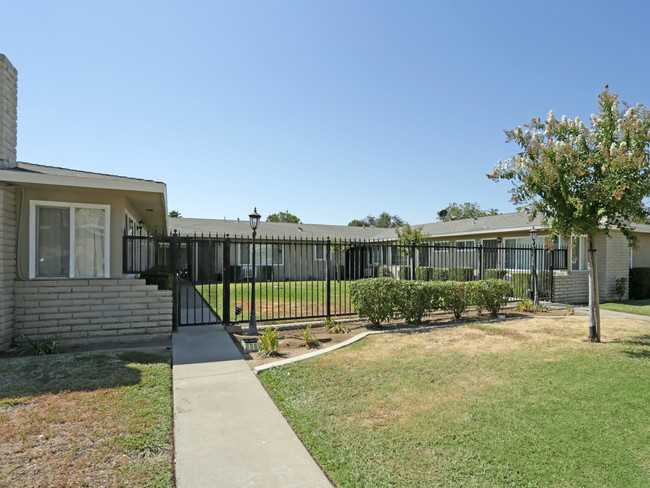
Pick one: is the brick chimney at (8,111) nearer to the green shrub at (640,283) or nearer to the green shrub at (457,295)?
the green shrub at (457,295)

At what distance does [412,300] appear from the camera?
340 inches

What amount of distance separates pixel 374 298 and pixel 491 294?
12.5ft

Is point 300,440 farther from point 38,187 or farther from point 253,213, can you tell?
point 38,187

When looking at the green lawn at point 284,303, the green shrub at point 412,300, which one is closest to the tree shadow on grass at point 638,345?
the green shrub at point 412,300

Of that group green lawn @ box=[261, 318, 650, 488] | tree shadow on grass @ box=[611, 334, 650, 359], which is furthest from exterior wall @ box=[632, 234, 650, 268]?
green lawn @ box=[261, 318, 650, 488]

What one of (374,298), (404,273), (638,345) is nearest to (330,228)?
(404,273)

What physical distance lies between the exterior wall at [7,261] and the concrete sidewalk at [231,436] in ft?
11.1

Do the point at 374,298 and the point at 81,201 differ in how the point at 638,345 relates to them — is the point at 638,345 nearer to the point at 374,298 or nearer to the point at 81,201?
the point at 374,298

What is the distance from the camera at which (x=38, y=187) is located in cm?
679

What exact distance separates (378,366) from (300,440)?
2.42 metres

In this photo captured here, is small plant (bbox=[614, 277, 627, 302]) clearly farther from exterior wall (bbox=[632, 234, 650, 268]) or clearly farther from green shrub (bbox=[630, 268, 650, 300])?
exterior wall (bbox=[632, 234, 650, 268])

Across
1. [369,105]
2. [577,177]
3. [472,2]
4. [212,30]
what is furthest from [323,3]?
[577,177]

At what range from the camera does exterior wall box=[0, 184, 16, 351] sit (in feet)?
20.4

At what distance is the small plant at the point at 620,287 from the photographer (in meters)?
14.6
